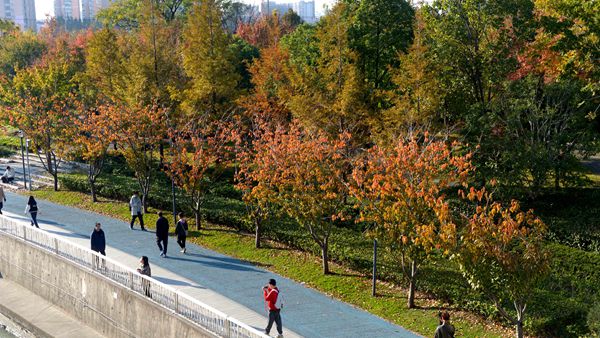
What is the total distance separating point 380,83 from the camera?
30.7 meters

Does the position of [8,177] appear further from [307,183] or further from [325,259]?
[325,259]

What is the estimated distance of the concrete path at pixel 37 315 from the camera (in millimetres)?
17922

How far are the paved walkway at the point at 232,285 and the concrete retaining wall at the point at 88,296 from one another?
199 centimetres

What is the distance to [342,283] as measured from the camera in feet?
59.9

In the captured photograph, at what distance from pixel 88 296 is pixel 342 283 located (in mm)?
7142

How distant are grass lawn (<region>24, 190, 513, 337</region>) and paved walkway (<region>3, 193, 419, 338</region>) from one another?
13.7 inches

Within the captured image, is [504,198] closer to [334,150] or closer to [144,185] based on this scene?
[334,150]

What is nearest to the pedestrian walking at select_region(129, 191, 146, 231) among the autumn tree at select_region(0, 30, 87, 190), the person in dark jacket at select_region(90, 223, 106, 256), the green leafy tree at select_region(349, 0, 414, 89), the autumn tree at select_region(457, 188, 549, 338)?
the person in dark jacket at select_region(90, 223, 106, 256)

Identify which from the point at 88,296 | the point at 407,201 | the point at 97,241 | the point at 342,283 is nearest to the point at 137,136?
the point at 97,241

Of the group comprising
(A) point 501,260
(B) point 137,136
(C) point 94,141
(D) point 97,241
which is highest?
(B) point 137,136

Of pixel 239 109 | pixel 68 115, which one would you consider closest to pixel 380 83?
pixel 239 109

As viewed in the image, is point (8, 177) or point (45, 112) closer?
point (45, 112)

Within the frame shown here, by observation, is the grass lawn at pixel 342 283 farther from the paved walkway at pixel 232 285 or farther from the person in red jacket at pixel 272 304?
the person in red jacket at pixel 272 304

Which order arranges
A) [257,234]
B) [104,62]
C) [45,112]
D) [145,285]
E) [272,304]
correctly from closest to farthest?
[272,304]
[145,285]
[257,234]
[45,112]
[104,62]
